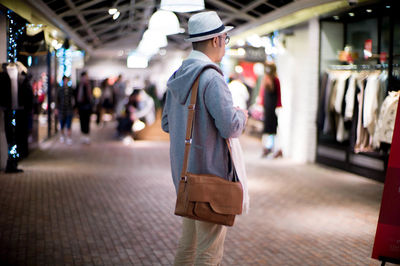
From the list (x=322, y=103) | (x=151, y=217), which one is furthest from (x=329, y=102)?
(x=151, y=217)

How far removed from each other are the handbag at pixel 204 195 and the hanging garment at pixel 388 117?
5.22 meters

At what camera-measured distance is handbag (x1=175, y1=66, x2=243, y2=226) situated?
9.43 ft

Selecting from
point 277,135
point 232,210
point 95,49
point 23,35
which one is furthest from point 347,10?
point 95,49

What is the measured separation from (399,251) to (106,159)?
27.3 ft

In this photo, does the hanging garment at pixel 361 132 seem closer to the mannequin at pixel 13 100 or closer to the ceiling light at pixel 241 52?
the mannequin at pixel 13 100

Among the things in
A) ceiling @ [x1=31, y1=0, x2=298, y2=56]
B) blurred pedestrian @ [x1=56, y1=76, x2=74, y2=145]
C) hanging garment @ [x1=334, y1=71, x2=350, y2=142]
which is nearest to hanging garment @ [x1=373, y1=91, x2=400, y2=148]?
hanging garment @ [x1=334, y1=71, x2=350, y2=142]

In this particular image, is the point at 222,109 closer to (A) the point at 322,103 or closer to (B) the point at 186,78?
(B) the point at 186,78

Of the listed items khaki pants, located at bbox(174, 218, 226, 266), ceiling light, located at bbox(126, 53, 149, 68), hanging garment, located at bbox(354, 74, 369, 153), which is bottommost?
khaki pants, located at bbox(174, 218, 226, 266)

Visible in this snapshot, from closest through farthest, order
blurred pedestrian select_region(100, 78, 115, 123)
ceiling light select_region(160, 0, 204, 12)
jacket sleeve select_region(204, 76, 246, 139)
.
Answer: jacket sleeve select_region(204, 76, 246, 139)
ceiling light select_region(160, 0, 204, 12)
blurred pedestrian select_region(100, 78, 115, 123)

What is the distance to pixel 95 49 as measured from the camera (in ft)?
85.9

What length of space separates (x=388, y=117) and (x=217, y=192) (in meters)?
5.45

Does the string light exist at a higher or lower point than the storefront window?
lower

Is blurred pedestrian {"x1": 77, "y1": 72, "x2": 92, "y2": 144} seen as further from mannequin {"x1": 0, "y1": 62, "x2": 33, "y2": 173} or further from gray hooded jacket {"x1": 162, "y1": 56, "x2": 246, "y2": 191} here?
gray hooded jacket {"x1": 162, "y1": 56, "x2": 246, "y2": 191}

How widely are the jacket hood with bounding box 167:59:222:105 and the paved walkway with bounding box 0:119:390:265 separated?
2035 mm
